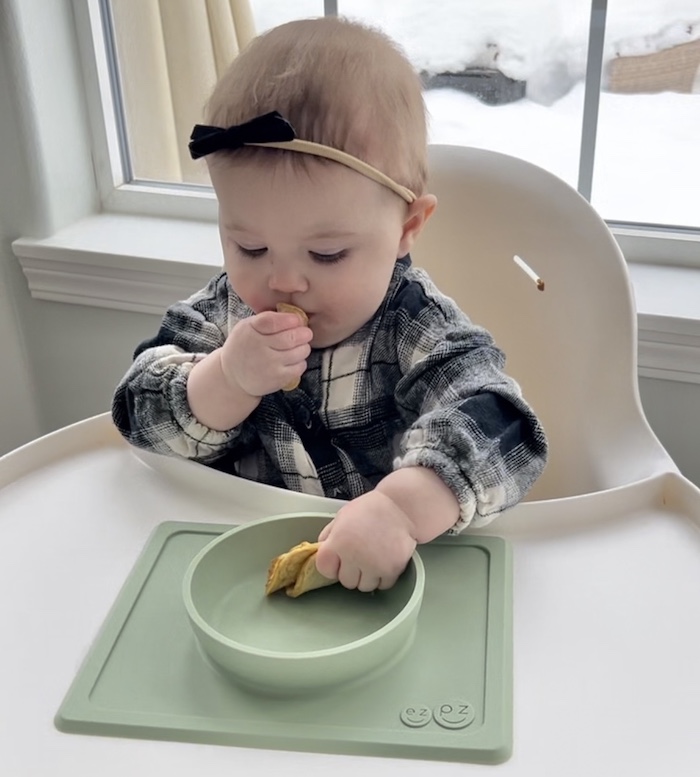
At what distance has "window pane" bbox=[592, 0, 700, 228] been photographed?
3.92ft

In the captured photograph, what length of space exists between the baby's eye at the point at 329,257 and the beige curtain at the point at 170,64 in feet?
2.25

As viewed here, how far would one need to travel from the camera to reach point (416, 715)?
548mm

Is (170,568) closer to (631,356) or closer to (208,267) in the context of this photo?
(631,356)

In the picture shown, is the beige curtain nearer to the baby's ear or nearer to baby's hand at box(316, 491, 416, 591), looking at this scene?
the baby's ear

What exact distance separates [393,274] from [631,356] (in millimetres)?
235

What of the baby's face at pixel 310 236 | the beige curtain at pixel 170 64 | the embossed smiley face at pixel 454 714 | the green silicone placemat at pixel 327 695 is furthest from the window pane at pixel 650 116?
the embossed smiley face at pixel 454 714

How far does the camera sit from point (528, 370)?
970mm

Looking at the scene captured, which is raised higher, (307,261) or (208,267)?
(307,261)

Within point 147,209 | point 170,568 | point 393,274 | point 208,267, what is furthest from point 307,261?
point 147,209

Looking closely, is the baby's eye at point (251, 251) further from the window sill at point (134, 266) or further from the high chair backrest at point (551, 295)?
the window sill at point (134, 266)

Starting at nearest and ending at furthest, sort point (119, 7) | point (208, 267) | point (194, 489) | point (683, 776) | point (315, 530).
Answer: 1. point (683, 776)
2. point (315, 530)
3. point (194, 489)
4. point (208, 267)
5. point (119, 7)

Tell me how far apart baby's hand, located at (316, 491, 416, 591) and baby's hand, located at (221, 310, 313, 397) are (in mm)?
143

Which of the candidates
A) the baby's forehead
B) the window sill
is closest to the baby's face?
the baby's forehead

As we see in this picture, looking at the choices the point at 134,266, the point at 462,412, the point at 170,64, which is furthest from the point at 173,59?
the point at 462,412
